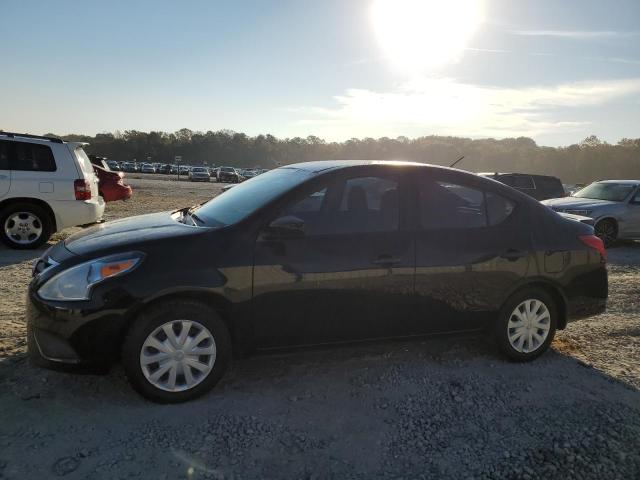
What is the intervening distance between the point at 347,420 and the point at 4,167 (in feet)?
24.9

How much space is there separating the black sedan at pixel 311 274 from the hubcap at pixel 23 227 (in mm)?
5160

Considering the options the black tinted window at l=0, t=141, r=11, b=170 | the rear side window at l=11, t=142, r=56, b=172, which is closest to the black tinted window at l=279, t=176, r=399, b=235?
the rear side window at l=11, t=142, r=56, b=172

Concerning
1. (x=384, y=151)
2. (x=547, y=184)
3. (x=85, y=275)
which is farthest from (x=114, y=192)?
(x=384, y=151)

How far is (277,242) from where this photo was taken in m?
3.44

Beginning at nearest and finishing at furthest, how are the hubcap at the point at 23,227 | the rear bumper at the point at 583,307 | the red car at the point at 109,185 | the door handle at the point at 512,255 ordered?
the door handle at the point at 512,255 → the rear bumper at the point at 583,307 → the hubcap at the point at 23,227 → the red car at the point at 109,185

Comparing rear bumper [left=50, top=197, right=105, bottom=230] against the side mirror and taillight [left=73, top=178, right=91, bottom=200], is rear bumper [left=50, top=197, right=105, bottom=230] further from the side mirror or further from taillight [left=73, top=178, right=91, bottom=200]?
the side mirror

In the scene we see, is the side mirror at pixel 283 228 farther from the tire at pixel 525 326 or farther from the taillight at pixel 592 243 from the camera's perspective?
the taillight at pixel 592 243

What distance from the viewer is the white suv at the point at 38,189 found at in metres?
8.12

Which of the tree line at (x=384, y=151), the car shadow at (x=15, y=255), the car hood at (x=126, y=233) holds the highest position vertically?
the tree line at (x=384, y=151)

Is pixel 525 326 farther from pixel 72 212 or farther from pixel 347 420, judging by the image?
pixel 72 212

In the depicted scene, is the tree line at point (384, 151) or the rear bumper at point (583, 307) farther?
the tree line at point (384, 151)

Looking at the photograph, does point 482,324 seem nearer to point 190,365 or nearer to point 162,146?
point 190,365

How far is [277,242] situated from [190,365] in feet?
3.26

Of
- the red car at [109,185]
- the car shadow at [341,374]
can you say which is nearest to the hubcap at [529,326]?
the car shadow at [341,374]
